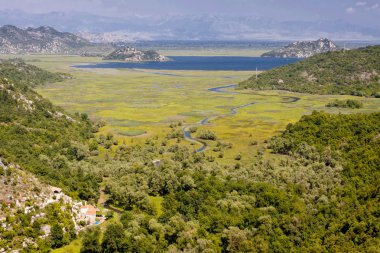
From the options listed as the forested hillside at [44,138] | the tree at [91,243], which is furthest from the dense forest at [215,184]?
the forested hillside at [44,138]

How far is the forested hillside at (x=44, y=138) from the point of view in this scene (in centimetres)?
9200

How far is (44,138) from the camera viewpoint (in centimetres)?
12162

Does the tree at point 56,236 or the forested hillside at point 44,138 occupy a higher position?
the forested hillside at point 44,138

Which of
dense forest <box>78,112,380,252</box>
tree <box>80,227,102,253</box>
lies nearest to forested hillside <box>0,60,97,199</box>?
dense forest <box>78,112,380,252</box>

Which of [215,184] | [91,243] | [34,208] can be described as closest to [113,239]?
[91,243]

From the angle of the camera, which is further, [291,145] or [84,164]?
[291,145]

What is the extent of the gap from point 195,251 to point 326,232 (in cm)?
2177

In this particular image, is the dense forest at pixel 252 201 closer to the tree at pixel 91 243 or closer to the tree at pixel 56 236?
the tree at pixel 91 243

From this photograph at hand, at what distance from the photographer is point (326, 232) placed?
246 ft

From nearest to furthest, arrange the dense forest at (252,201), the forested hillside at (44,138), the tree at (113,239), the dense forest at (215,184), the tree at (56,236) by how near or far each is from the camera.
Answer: the tree at (113,239) → the dense forest at (252,201) → the dense forest at (215,184) → the tree at (56,236) → the forested hillside at (44,138)

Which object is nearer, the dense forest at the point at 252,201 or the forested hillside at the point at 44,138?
the dense forest at the point at 252,201

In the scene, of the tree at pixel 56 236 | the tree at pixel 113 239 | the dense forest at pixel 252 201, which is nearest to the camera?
the tree at pixel 113 239

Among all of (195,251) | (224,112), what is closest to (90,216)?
(195,251)

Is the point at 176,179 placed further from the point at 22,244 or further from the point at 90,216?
the point at 22,244
